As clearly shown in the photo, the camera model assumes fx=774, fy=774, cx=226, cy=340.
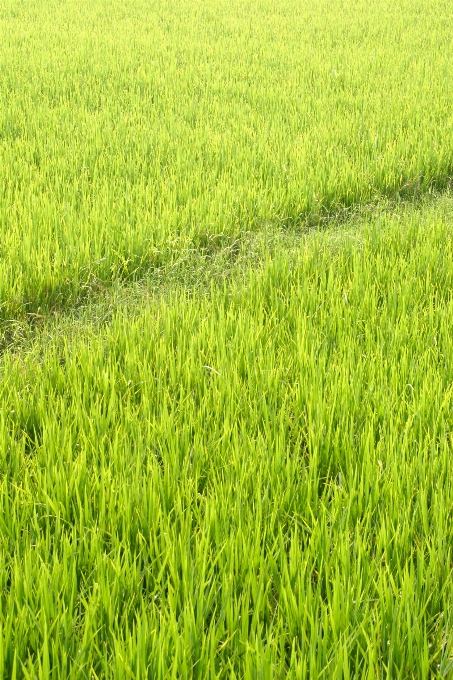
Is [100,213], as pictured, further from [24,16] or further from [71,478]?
[24,16]

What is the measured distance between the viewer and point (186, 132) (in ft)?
16.4

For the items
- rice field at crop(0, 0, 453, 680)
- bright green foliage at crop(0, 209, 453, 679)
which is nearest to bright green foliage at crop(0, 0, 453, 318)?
rice field at crop(0, 0, 453, 680)

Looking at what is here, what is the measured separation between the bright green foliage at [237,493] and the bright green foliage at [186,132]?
2.63 ft

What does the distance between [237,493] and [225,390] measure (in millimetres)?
566

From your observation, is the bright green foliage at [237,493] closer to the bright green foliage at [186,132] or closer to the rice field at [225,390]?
the rice field at [225,390]

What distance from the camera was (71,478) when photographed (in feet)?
5.45

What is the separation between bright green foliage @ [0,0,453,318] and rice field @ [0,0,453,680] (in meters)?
0.02

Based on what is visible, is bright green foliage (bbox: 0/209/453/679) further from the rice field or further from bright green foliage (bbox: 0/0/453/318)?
bright green foliage (bbox: 0/0/453/318)

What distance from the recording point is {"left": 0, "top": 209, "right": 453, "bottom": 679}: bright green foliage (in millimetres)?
1254

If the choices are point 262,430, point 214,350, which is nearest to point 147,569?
point 262,430

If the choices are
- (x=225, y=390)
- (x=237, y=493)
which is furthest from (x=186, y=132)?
(x=237, y=493)

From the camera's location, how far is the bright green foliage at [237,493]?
1.25 meters

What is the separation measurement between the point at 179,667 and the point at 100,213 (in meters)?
2.75

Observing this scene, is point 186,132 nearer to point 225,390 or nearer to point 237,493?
point 225,390
